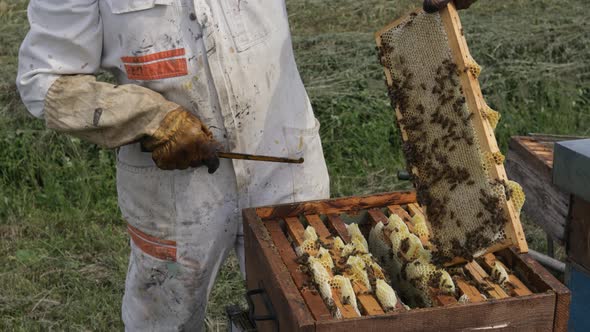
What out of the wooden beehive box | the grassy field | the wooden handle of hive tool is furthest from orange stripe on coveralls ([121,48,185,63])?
the grassy field

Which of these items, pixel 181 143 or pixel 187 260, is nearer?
pixel 181 143

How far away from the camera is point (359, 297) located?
2.31 metres

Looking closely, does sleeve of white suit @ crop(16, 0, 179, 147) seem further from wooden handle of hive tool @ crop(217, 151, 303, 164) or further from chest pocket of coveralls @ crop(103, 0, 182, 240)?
wooden handle of hive tool @ crop(217, 151, 303, 164)

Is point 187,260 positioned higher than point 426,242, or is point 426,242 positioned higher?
point 426,242

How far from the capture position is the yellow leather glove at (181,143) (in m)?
2.81

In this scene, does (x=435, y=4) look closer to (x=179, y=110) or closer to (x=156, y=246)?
(x=179, y=110)

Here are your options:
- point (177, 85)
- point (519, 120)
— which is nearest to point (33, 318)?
point (177, 85)

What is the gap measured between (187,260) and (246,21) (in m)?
0.90

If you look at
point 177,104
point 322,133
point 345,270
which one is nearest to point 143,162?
point 177,104

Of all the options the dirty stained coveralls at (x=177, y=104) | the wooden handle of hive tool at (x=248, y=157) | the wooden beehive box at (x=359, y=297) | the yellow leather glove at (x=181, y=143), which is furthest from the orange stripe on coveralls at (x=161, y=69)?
the wooden beehive box at (x=359, y=297)

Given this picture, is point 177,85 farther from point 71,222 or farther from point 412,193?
point 71,222

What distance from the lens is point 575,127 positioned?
618 cm

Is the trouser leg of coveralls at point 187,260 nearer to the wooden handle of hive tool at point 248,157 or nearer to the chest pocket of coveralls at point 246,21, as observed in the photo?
the wooden handle of hive tool at point 248,157

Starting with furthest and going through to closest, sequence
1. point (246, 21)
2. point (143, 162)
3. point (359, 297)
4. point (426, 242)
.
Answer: point (143, 162) < point (246, 21) < point (426, 242) < point (359, 297)
